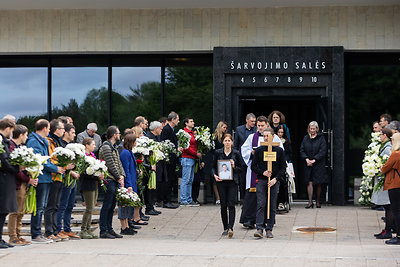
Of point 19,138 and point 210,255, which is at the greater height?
point 19,138

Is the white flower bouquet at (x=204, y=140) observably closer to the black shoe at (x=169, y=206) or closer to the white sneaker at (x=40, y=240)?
the black shoe at (x=169, y=206)

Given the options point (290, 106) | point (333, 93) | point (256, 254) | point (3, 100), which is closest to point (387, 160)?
point (256, 254)

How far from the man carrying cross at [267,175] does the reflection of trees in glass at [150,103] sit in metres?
5.82

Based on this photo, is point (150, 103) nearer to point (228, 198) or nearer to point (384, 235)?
point (228, 198)

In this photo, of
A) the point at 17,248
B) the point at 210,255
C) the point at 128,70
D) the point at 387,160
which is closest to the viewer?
the point at 210,255

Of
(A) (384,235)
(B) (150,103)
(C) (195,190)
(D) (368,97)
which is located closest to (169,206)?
(C) (195,190)

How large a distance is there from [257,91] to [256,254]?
7997mm

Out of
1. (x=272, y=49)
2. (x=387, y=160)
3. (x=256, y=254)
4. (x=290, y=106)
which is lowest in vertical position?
Result: (x=256, y=254)

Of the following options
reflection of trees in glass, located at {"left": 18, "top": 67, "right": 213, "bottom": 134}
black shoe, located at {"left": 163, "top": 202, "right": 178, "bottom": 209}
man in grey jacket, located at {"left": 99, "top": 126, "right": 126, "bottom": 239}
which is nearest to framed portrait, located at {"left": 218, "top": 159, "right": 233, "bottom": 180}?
man in grey jacket, located at {"left": 99, "top": 126, "right": 126, "bottom": 239}

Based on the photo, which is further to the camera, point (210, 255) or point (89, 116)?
point (89, 116)

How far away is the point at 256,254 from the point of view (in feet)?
34.1

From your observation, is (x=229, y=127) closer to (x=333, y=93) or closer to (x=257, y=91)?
(x=257, y=91)

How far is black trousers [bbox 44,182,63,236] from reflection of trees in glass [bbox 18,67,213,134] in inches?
274

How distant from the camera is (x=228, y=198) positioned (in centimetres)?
1284
